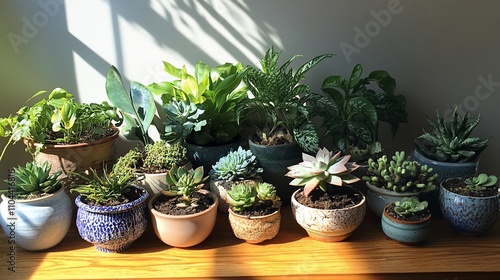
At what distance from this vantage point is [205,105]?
1.58 meters

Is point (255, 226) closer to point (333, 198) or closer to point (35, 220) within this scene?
point (333, 198)

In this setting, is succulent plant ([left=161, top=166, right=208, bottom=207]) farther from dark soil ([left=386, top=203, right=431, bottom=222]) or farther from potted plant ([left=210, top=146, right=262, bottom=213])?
dark soil ([left=386, top=203, right=431, bottom=222])

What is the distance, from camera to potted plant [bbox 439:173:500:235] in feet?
4.46

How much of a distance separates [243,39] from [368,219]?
2.44 ft

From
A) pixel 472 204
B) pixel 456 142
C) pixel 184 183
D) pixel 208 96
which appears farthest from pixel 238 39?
pixel 472 204

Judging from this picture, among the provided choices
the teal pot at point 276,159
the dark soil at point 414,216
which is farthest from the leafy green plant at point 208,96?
the dark soil at point 414,216

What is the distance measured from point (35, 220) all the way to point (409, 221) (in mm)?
1039

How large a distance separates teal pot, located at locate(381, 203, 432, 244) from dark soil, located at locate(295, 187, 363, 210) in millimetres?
109

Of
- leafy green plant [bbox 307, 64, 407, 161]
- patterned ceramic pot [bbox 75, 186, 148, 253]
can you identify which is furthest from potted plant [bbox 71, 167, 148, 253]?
leafy green plant [bbox 307, 64, 407, 161]

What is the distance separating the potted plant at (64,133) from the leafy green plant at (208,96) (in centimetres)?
22

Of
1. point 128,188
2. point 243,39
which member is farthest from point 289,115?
point 128,188

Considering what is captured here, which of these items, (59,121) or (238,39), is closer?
(59,121)

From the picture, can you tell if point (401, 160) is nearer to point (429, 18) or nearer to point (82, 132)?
point (429, 18)

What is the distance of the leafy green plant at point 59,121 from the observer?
144cm
